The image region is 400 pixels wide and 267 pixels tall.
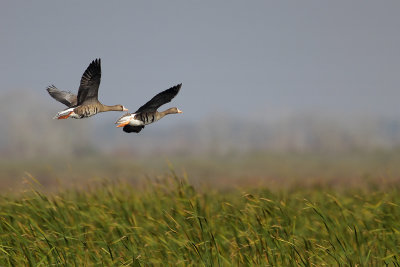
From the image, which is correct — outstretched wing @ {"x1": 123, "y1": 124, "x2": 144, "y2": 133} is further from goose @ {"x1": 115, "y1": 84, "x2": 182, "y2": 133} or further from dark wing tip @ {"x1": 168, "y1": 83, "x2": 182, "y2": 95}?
dark wing tip @ {"x1": 168, "y1": 83, "x2": 182, "y2": 95}

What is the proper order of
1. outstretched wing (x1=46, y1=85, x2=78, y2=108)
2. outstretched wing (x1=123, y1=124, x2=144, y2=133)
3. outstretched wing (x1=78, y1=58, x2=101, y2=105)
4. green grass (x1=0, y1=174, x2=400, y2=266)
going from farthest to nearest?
1. green grass (x1=0, y1=174, x2=400, y2=266)
2. outstretched wing (x1=46, y1=85, x2=78, y2=108)
3. outstretched wing (x1=78, y1=58, x2=101, y2=105)
4. outstretched wing (x1=123, y1=124, x2=144, y2=133)

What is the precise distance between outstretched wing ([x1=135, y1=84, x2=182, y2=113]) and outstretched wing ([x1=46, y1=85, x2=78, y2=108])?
882mm

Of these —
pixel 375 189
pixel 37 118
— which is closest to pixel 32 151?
pixel 37 118

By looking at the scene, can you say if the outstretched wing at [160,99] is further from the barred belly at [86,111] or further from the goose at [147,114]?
the barred belly at [86,111]

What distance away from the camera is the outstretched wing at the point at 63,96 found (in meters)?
4.13

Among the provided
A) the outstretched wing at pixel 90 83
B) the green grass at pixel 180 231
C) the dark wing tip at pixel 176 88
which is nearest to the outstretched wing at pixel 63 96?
the outstretched wing at pixel 90 83

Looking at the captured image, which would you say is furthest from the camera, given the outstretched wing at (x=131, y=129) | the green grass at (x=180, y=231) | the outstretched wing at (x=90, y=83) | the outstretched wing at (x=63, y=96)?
the green grass at (x=180, y=231)

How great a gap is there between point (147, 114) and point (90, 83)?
0.52m

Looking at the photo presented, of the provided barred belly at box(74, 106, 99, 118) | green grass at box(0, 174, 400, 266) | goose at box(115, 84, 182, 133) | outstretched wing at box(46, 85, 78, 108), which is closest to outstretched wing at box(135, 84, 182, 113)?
goose at box(115, 84, 182, 133)

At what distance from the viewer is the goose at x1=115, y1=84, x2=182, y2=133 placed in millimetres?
3463

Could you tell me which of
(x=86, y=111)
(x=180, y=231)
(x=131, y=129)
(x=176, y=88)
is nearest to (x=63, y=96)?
(x=86, y=111)

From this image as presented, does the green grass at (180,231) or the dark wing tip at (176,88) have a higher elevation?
the dark wing tip at (176,88)

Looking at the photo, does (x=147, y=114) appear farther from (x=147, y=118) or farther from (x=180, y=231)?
(x=180, y=231)

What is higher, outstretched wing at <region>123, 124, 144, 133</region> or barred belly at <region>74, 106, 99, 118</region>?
barred belly at <region>74, 106, 99, 118</region>
